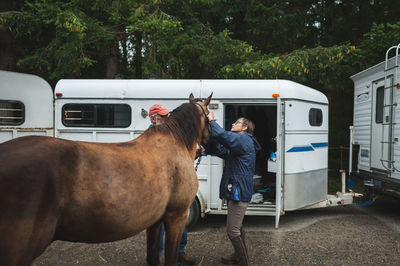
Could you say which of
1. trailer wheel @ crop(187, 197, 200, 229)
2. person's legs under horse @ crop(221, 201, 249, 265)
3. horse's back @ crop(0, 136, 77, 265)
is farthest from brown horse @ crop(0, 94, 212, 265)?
trailer wheel @ crop(187, 197, 200, 229)

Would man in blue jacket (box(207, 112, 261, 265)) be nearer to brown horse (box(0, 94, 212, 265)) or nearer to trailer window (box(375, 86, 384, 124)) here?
brown horse (box(0, 94, 212, 265))

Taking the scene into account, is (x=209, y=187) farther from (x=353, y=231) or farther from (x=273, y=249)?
(x=353, y=231)

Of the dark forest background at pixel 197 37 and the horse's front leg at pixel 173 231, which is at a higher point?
the dark forest background at pixel 197 37

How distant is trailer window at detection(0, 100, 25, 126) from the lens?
5.24 m

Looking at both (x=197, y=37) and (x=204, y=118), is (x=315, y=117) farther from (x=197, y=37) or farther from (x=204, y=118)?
(x=197, y=37)

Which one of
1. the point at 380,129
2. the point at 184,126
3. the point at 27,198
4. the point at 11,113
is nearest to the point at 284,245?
the point at 184,126

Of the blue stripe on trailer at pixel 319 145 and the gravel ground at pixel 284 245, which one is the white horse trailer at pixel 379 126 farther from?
the blue stripe on trailer at pixel 319 145

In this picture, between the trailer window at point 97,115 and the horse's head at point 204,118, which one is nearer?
the horse's head at point 204,118

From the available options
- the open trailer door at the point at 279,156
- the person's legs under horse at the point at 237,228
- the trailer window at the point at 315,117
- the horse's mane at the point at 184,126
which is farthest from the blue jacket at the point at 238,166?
the trailer window at the point at 315,117

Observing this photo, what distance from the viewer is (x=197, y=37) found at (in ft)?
30.3

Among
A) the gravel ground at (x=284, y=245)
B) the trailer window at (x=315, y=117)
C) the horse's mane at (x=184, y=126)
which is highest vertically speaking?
the trailer window at (x=315, y=117)

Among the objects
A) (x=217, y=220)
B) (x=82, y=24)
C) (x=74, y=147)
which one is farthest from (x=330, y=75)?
(x=74, y=147)

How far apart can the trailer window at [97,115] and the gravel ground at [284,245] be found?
2.05 meters

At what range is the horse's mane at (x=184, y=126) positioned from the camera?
299cm
